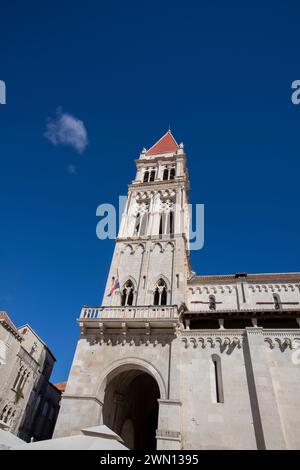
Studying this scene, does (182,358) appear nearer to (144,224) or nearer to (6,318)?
(144,224)

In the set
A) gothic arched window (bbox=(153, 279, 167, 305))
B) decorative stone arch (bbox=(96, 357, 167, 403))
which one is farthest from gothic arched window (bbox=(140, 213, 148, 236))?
decorative stone arch (bbox=(96, 357, 167, 403))

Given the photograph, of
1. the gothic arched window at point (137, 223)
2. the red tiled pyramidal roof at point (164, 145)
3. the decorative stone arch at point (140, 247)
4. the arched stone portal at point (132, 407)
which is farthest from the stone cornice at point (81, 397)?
the red tiled pyramidal roof at point (164, 145)

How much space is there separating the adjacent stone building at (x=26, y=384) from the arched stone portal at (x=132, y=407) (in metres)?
12.4

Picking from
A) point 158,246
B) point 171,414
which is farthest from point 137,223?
point 171,414

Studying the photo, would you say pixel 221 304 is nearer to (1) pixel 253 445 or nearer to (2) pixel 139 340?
(2) pixel 139 340

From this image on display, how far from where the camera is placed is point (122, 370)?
1495 centimetres

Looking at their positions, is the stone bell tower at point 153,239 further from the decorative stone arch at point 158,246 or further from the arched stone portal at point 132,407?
the arched stone portal at point 132,407

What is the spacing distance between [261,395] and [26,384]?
27.2m

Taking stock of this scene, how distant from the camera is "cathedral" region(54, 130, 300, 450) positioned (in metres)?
12.7

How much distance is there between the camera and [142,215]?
24.6 meters

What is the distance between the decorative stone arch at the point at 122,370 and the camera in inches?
554

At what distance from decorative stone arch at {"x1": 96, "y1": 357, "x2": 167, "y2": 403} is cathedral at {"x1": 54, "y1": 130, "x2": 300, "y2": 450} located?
48mm
